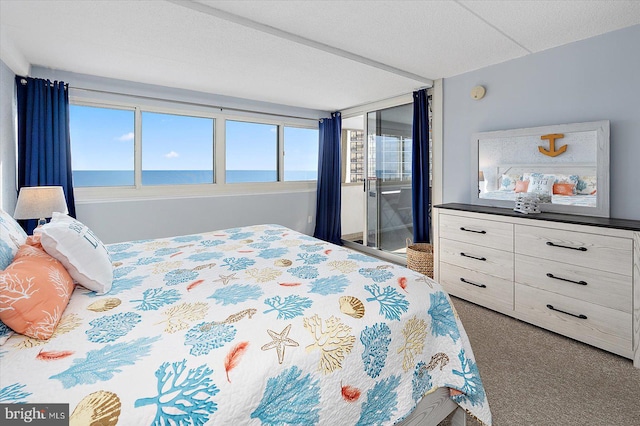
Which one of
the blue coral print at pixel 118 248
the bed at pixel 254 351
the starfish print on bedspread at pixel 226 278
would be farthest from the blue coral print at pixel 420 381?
the blue coral print at pixel 118 248

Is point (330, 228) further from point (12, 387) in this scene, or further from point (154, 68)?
point (12, 387)

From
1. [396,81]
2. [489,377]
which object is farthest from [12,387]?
[396,81]


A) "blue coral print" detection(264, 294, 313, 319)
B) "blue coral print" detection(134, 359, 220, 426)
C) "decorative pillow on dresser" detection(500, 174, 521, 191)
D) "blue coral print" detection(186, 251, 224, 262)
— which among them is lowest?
"blue coral print" detection(134, 359, 220, 426)

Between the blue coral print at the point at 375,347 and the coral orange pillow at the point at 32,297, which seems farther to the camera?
the blue coral print at the point at 375,347

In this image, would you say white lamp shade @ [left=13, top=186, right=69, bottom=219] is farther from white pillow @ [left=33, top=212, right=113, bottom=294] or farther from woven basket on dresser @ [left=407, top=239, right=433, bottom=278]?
woven basket on dresser @ [left=407, top=239, right=433, bottom=278]

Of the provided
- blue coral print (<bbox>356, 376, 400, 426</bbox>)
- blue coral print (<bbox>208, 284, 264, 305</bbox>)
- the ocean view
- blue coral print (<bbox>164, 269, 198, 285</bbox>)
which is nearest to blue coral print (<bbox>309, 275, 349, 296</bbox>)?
blue coral print (<bbox>208, 284, 264, 305</bbox>)

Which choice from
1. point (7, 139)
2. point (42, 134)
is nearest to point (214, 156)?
point (42, 134)

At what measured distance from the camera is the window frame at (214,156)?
138 inches

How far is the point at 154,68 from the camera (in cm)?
312

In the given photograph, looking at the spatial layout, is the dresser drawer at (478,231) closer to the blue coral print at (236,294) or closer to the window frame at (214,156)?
the blue coral print at (236,294)

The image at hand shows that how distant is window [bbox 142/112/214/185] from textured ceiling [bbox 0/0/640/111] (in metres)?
0.82

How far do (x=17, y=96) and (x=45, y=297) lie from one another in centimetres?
301

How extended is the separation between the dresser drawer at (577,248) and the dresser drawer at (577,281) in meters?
0.04

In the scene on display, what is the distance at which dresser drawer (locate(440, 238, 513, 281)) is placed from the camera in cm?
271
